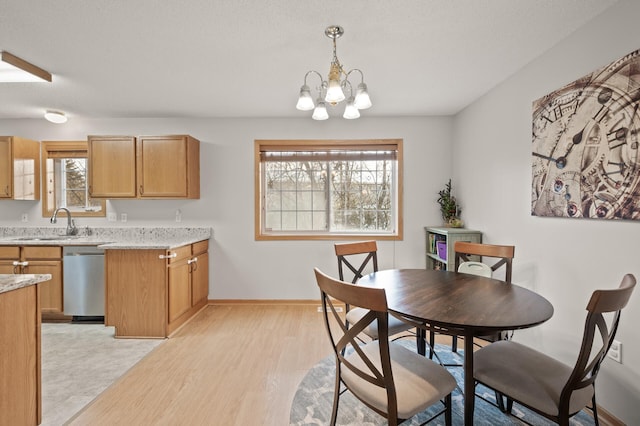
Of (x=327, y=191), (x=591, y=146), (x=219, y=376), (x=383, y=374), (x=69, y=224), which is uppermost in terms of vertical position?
(x=591, y=146)

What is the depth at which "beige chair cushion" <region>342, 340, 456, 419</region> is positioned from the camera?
3.93ft

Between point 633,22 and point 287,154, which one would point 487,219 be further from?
point 287,154

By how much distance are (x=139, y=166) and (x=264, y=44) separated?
225cm

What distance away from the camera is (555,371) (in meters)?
1.35

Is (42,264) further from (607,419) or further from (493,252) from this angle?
(607,419)

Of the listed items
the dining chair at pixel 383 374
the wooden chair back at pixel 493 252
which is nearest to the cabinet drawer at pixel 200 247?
the dining chair at pixel 383 374

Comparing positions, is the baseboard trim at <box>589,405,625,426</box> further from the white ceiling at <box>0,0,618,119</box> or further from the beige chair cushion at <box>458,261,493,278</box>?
the white ceiling at <box>0,0,618,119</box>

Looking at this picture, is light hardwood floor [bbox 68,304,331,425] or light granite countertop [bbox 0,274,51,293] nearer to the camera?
light granite countertop [bbox 0,274,51,293]

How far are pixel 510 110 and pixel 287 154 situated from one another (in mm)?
2412

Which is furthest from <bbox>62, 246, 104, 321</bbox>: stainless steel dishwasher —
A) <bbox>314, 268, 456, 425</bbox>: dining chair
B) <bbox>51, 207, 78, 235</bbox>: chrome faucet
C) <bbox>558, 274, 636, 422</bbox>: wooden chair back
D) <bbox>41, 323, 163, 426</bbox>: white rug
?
<bbox>558, 274, 636, 422</bbox>: wooden chair back

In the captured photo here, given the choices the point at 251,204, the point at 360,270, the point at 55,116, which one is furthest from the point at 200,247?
the point at 55,116

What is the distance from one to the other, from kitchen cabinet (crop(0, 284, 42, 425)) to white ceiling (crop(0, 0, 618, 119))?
5.35 ft

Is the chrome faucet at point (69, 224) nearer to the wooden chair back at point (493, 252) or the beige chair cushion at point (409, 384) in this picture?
the beige chair cushion at point (409, 384)

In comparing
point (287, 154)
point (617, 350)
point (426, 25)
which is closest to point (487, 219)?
point (617, 350)
